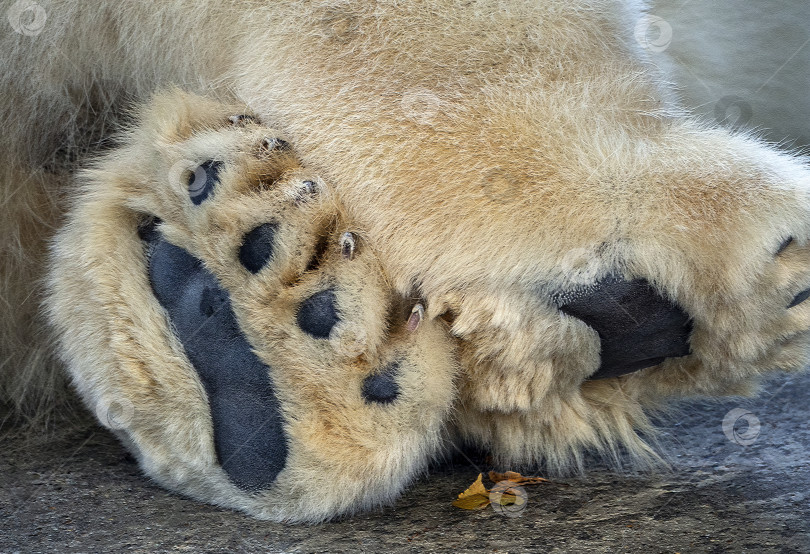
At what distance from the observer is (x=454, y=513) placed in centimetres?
111

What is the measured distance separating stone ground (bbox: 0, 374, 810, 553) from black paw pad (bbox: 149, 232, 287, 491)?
9 centimetres

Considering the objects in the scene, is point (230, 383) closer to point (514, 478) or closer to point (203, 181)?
point (203, 181)

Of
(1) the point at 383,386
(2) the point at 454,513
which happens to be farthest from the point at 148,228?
(2) the point at 454,513

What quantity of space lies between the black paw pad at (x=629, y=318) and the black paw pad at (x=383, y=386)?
0.73ft

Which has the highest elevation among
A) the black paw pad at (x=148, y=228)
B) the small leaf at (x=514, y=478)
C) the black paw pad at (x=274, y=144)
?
the black paw pad at (x=274, y=144)

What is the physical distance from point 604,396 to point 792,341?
27 cm

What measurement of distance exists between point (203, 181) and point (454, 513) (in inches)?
21.4

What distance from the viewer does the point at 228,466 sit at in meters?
1.02

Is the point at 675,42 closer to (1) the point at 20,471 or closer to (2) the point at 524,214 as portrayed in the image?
(2) the point at 524,214

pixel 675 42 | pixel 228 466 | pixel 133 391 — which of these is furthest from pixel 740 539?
pixel 675 42

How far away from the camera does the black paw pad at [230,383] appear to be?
0.99 metres

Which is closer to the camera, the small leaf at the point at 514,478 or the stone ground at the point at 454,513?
the stone ground at the point at 454,513

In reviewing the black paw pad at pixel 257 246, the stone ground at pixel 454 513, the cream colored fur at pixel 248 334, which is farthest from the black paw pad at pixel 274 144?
the stone ground at pixel 454 513

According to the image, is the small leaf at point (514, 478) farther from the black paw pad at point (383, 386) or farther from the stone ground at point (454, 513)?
the black paw pad at point (383, 386)
